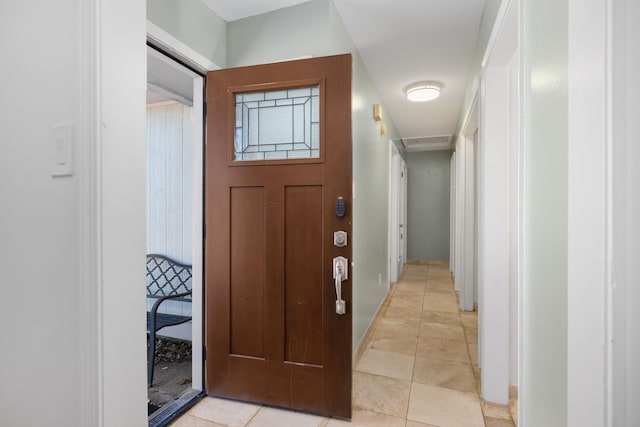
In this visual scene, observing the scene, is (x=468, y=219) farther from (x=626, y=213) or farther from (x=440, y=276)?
(x=626, y=213)

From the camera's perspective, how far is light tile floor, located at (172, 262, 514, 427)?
1698mm

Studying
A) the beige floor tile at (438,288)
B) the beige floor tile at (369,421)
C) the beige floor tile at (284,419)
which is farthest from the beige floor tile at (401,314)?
the beige floor tile at (284,419)

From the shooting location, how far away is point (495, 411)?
1.78 m

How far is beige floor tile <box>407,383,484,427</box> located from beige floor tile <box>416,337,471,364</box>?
1.59 feet

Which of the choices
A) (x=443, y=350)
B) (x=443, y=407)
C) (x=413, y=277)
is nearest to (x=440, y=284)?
(x=413, y=277)

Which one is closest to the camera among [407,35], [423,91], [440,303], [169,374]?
[407,35]

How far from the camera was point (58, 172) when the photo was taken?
2.72ft

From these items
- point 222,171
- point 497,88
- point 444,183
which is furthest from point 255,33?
point 444,183

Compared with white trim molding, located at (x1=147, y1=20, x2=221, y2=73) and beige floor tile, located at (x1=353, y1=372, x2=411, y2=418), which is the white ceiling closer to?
white trim molding, located at (x1=147, y1=20, x2=221, y2=73)

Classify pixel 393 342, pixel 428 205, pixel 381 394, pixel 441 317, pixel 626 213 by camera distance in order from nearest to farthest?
pixel 626 213 < pixel 381 394 < pixel 393 342 < pixel 441 317 < pixel 428 205

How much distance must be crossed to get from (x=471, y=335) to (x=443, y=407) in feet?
4.19

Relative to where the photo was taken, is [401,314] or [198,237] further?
[401,314]

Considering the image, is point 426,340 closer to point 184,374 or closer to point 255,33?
point 184,374

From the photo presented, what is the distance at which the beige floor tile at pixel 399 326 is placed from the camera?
2965 mm
